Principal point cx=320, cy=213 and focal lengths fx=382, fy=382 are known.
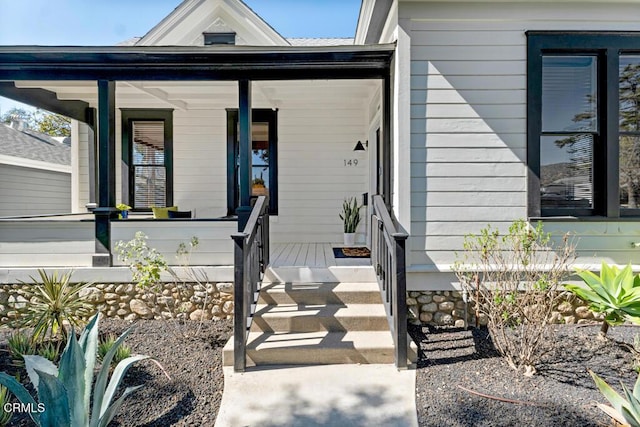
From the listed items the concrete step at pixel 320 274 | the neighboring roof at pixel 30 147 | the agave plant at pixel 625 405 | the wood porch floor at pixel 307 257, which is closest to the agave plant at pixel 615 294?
the agave plant at pixel 625 405

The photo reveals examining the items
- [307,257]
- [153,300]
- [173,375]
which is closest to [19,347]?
[153,300]

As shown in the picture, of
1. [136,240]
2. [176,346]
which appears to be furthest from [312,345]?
[136,240]

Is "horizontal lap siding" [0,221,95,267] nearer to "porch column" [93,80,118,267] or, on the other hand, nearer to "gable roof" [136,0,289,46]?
"porch column" [93,80,118,267]

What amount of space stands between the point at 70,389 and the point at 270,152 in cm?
588

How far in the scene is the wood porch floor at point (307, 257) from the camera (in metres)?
5.00

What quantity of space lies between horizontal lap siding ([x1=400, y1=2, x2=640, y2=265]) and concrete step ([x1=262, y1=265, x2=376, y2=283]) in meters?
0.77

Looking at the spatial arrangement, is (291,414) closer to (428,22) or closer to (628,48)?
(428,22)

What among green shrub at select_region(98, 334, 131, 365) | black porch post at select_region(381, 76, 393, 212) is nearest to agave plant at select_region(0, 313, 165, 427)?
green shrub at select_region(98, 334, 131, 365)

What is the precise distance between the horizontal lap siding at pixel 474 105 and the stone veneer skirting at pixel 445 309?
0.79m

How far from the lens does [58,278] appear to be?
15.4 feet

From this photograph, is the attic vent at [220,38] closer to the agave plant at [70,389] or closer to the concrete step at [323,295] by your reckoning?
the concrete step at [323,295]

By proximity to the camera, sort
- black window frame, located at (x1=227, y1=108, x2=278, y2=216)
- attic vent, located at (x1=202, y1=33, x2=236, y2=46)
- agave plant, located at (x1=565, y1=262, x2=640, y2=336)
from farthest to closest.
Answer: black window frame, located at (x1=227, y1=108, x2=278, y2=216) < attic vent, located at (x1=202, y1=33, x2=236, y2=46) < agave plant, located at (x1=565, y1=262, x2=640, y2=336)

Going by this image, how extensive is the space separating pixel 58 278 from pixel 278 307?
2.79 m

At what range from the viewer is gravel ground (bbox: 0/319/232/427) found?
9.39 ft
